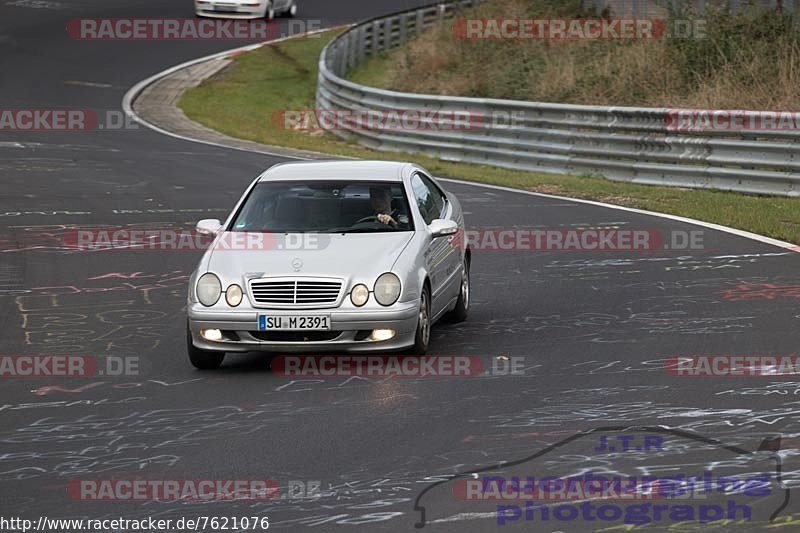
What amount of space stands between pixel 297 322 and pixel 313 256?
→ 2.08 feet

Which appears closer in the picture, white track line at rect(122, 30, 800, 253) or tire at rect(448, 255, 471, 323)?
tire at rect(448, 255, 471, 323)

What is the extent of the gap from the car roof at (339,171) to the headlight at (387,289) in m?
1.56

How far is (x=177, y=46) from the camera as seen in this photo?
42500 millimetres

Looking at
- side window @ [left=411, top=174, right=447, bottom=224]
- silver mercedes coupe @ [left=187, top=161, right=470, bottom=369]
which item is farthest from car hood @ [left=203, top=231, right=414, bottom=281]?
side window @ [left=411, top=174, right=447, bottom=224]

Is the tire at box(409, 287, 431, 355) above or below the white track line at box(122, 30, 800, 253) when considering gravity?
above

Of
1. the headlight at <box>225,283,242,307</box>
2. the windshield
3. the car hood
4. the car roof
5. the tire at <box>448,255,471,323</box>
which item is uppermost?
the car roof

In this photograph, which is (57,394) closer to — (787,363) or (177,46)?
(787,363)

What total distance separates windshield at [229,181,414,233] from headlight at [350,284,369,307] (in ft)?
3.34

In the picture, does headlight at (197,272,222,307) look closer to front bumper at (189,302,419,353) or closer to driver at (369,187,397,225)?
front bumper at (189,302,419,353)

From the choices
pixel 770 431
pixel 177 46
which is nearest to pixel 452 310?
pixel 770 431

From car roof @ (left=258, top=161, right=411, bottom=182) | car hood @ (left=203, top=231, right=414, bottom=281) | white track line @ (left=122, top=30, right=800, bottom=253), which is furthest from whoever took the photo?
white track line @ (left=122, top=30, right=800, bottom=253)

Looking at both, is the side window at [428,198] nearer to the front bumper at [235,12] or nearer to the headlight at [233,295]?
the headlight at [233,295]

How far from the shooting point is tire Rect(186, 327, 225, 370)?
10.8m

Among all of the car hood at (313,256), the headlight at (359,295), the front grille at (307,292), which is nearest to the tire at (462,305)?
the car hood at (313,256)
